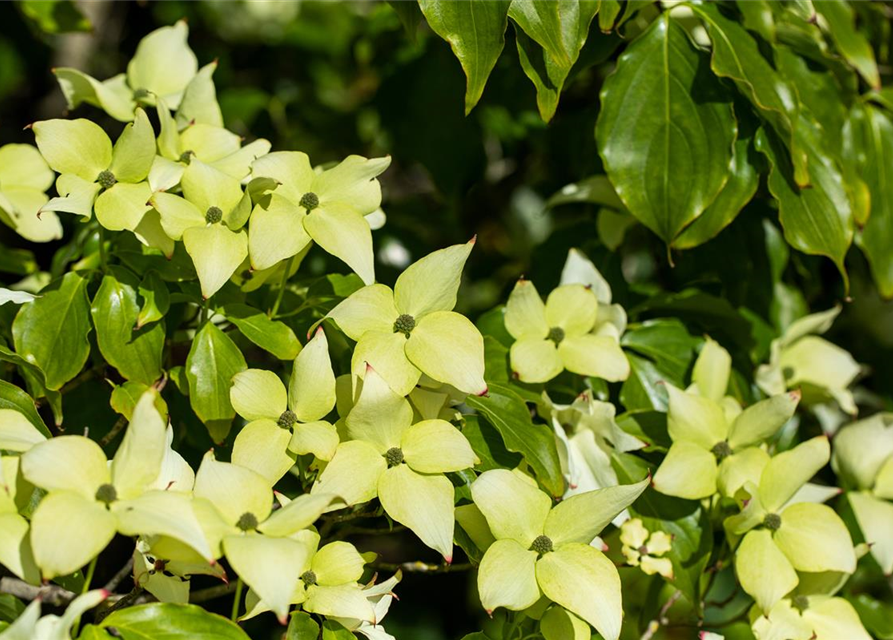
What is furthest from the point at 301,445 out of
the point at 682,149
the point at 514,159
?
the point at 514,159

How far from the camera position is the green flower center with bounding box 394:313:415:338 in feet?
2.33

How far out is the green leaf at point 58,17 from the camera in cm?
116

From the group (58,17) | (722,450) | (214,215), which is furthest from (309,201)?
(58,17)

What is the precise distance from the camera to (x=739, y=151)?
938mm

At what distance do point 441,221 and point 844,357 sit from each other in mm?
785

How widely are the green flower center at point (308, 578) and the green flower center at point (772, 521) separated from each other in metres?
0.39

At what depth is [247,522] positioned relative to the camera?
0.60 metres

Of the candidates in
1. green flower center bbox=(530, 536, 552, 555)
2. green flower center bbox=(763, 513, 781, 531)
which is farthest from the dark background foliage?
green flower center bbox=(530, 536, 552, 555)

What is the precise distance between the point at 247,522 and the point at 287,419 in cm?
11

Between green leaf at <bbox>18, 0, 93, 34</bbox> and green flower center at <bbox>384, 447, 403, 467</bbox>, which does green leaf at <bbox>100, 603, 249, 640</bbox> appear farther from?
green leaf at <bbox>18, 0, 93, 34</bbox>

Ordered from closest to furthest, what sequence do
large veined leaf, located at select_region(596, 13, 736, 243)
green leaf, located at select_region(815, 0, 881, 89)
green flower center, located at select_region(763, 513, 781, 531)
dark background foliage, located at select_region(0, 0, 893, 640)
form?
green flower center, located at select_region(763, 513, 781, 531)
large veined leaf, located at select_region(596, 13, 736, 243)
green leaf, located at select_region(815, 0, 881, 89)
dark background foliage, located at select_region(0, 0, 893, 640)

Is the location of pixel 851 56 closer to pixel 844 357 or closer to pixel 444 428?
pixel 844 357

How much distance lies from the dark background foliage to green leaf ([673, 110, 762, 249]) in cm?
10

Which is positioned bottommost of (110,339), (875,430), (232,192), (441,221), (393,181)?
(393,181)
